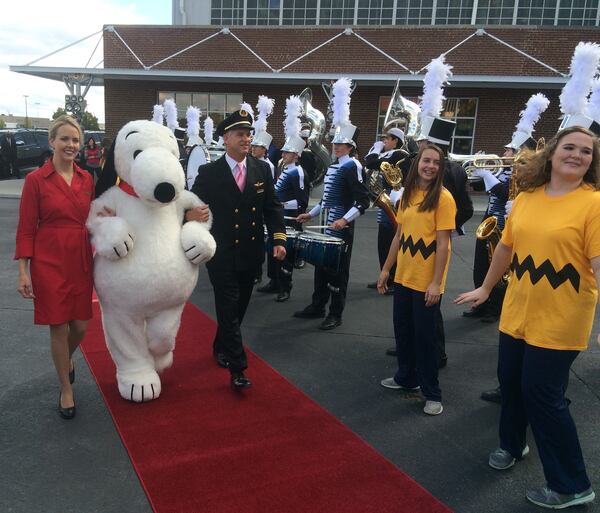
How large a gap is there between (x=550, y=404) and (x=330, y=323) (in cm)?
284

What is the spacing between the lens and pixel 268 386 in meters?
3.93

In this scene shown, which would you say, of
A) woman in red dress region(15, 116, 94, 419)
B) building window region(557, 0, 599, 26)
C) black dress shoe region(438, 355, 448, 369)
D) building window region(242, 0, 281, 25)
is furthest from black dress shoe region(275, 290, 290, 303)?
building window region(557, 0, 599, 26)

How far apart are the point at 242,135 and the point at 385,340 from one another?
2382 millimetres

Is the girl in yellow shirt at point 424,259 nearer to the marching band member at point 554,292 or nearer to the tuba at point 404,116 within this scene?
the marching band member at point 554,292

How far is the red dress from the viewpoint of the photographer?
3.13 meters

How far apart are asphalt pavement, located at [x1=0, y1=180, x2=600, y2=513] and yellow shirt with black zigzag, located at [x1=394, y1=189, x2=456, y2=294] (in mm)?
941

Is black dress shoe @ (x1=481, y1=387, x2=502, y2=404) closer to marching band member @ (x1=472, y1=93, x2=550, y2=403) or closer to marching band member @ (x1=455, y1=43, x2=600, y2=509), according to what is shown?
marching band member @ (x1=455, y1=43, x2=600, y2=509)

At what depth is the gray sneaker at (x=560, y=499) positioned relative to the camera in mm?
2618

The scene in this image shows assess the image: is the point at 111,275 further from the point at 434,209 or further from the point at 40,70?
the point at 40,70

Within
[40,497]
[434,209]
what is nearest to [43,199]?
[40,497]

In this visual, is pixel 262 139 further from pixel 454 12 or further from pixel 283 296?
pixel 454 12

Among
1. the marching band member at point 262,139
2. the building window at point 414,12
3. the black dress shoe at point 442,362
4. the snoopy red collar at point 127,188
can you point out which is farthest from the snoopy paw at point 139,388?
the building window at point 414,12

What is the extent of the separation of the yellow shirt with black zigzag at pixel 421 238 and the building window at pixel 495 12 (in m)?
18.7

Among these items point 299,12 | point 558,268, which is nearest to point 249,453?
point 558,268
